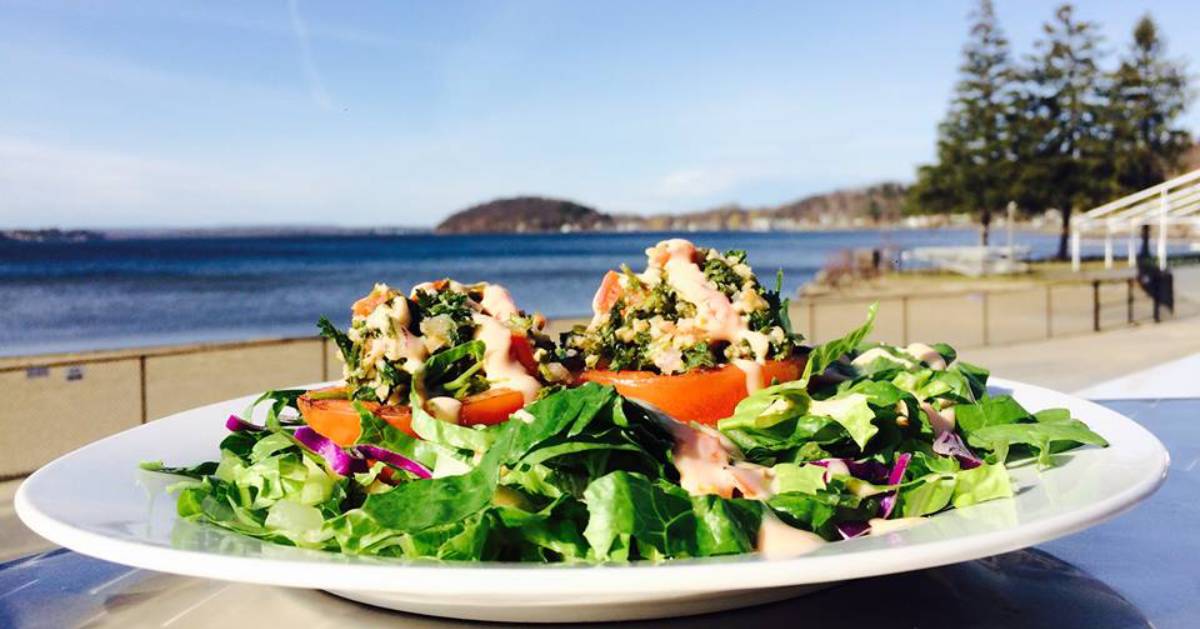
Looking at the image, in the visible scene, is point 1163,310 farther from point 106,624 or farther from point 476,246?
point 476,246

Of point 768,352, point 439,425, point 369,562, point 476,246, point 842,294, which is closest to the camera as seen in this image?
point 369,562

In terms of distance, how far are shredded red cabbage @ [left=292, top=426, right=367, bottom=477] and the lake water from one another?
17813 millimetres

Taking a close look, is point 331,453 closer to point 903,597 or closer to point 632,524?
point 632,524

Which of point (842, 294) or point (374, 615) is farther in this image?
Result: point (842, 294)

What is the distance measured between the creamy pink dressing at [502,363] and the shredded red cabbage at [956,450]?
857 mm

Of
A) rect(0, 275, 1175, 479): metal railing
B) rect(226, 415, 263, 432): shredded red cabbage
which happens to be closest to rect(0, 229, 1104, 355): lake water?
rect(0, 275, 1175, 479): metal railing

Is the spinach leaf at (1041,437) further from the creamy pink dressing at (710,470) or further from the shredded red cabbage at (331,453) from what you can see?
the shredded red cabbage at (331,453)

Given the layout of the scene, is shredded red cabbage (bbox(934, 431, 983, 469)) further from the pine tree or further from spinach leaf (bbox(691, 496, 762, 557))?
the pine tree

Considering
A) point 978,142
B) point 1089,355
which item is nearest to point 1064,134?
point 978,142

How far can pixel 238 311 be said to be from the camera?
43.0 m

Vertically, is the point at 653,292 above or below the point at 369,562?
above

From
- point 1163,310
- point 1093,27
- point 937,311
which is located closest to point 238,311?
point 937,311

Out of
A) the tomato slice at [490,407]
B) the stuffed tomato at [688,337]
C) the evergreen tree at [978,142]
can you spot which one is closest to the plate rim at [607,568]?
the tomato slice at [490,407]

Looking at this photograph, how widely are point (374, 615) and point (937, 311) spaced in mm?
27769
